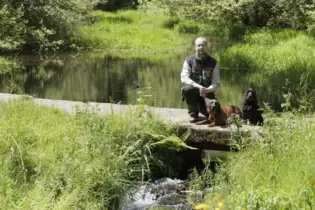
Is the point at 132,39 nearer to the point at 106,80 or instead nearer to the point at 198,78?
the point at 106,80

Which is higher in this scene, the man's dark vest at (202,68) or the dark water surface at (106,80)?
the man's dark vest at (202,68)

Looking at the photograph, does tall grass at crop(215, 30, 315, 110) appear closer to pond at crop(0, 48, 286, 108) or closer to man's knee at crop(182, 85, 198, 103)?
pond at crop(0, 48, 286, 108)

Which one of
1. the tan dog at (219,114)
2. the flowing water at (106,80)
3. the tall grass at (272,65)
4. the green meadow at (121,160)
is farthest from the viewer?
the tall grass at (272,65)

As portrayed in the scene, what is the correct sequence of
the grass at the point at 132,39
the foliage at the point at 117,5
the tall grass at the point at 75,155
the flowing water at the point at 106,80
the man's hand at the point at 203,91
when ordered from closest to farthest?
1. the tall grass at the point at 75,155
2. the man's hand at the point at 203,91
3. the flowing water at the point at 106,80
4. the grass at the point at 132,39
5. the foliage at the point at 117,5

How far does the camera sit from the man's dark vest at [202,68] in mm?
7852

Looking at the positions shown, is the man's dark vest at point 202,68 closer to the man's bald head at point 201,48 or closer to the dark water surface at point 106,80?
the man's bald head at point 201,48

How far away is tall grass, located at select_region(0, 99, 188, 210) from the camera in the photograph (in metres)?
5.32

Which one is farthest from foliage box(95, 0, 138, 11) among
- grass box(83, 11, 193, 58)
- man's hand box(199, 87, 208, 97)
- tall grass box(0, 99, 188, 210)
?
man's hand box(199, 87, 208, 97)

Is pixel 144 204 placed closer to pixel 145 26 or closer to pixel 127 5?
pixel 145 26

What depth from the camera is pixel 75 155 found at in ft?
20.2

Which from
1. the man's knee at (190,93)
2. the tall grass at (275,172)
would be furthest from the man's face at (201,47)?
the tall grass at (275,172)

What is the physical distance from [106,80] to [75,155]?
11104mm

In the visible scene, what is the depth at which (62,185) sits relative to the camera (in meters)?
5.48

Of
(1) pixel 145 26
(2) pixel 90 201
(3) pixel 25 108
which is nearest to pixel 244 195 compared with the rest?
(2) pixel 90 201
